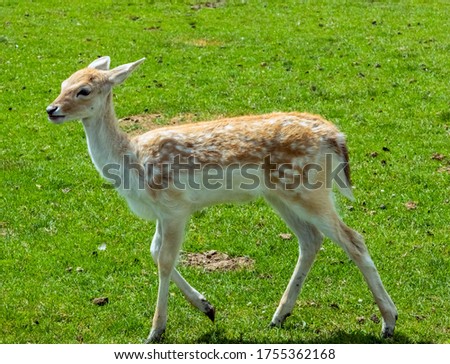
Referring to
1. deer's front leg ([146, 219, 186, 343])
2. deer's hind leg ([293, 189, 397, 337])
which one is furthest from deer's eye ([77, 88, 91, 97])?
deer's hind leg ([293, 189, 397, 337])

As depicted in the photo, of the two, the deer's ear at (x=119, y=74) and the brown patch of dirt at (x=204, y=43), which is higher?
the deer's ear at (x=119, y=74)

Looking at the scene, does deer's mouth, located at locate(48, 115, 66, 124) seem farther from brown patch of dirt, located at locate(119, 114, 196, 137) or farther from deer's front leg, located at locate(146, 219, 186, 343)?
brown patch of dirt, located at locate(119, 114, 196, 137)

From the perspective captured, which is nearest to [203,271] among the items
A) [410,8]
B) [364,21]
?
[364,21]

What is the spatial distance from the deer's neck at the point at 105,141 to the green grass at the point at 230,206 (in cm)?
144

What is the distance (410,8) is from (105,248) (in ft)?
43.1

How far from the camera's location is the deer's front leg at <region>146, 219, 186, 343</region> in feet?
25.3

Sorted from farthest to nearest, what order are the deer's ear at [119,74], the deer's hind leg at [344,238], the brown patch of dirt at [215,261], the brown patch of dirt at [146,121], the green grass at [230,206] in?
the brown patch of dirt at [146,121], the brown patch of dirt at [215,261], the green grass at [230,206], the deer's ear at [119,74], the deer's hind leg at [344,238]

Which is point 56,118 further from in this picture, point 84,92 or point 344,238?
point 344,238

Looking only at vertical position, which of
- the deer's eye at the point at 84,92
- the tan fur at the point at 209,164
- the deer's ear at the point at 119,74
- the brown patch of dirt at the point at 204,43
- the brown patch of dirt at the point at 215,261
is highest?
the deer's ear at the point at 119,74

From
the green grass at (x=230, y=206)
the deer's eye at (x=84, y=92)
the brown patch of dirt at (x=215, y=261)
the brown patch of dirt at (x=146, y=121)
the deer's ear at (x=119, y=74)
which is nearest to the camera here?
the deer's eye at (x=84, y=92)

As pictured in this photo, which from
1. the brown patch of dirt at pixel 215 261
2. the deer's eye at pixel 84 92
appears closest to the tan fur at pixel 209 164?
the deer's eye at pixel 84 92

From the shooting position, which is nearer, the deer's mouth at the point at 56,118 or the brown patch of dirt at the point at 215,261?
the deer's mouth at the point at 56,118

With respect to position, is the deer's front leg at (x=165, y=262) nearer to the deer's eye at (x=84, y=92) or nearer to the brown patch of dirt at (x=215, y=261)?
the deer's eye at (x=84, y=92)

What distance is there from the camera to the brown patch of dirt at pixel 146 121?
13617mm
